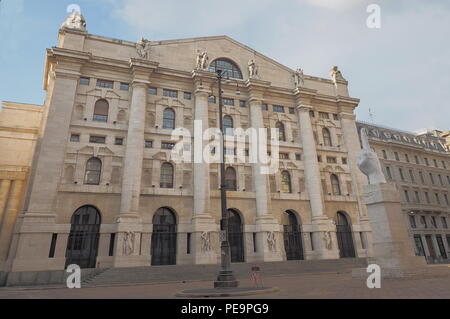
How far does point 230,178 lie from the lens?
3247 centimetres

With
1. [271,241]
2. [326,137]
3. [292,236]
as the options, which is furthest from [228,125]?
[292,236]

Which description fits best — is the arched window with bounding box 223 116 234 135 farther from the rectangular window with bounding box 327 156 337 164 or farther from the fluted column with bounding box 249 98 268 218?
the rectangular window with bounding box 327 156 337 164

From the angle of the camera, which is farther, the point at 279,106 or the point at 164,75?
the point at 279,106

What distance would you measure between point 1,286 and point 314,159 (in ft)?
105

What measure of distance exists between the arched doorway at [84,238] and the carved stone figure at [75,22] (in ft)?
63.4

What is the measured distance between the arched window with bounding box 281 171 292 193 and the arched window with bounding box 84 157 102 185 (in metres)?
19.9

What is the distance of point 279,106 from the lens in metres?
38.2

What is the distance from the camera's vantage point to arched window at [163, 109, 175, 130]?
3212 centimetres

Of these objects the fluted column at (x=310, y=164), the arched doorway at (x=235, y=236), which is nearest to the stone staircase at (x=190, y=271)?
the arched doorway at (x=235, y=236)

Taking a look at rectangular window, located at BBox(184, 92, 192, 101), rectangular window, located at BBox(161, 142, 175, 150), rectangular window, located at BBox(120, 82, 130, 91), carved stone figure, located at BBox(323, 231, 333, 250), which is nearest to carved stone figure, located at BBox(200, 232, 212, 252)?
rectangular window, located at BBox(161, 142, 175, 150)

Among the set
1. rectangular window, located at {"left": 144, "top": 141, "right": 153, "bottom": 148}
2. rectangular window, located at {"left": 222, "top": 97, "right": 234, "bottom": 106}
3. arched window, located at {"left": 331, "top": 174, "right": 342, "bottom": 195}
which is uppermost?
rectangular window, located at {"left": 222, "top": 97, "right": 234, "bottom": 106}

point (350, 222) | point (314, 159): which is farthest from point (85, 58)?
point (350, 222)
